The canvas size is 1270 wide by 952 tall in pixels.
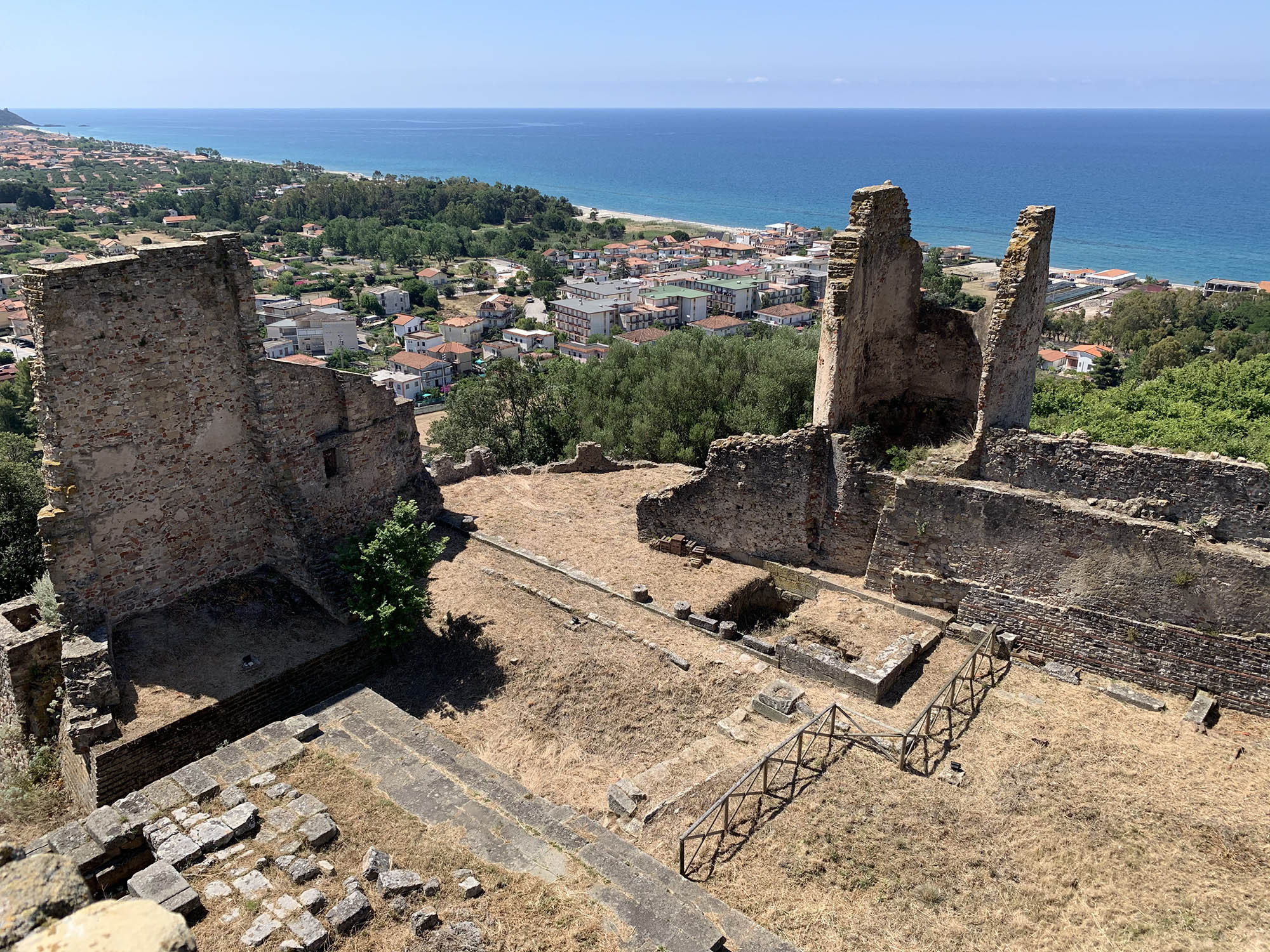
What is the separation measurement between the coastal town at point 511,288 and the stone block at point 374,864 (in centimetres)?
2544

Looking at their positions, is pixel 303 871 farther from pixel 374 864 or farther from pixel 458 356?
pixel 458 356

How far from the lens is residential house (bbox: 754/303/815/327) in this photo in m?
80.1

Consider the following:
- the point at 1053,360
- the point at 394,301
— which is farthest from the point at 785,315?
the point at 394,301

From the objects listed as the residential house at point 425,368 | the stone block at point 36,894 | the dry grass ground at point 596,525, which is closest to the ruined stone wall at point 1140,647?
the dry grass ground at point 596,525

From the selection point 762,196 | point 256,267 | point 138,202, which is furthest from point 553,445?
point 762,196

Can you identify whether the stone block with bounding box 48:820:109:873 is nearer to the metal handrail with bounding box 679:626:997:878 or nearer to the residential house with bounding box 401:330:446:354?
the metal handrail with bounding box 679:626:997:878

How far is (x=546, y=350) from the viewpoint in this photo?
75812 mm

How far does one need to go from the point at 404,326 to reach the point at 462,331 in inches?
272

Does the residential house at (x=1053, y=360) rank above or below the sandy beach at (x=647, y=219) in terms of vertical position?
below

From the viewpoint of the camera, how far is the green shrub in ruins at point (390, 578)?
45.3ft

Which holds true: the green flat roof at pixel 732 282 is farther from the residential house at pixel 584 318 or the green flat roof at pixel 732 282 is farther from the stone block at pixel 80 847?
the stone block at pixel 80 847

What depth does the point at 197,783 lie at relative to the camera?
10.2m

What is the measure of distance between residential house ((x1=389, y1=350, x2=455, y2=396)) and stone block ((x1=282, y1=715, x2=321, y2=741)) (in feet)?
193

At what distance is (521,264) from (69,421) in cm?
11364
